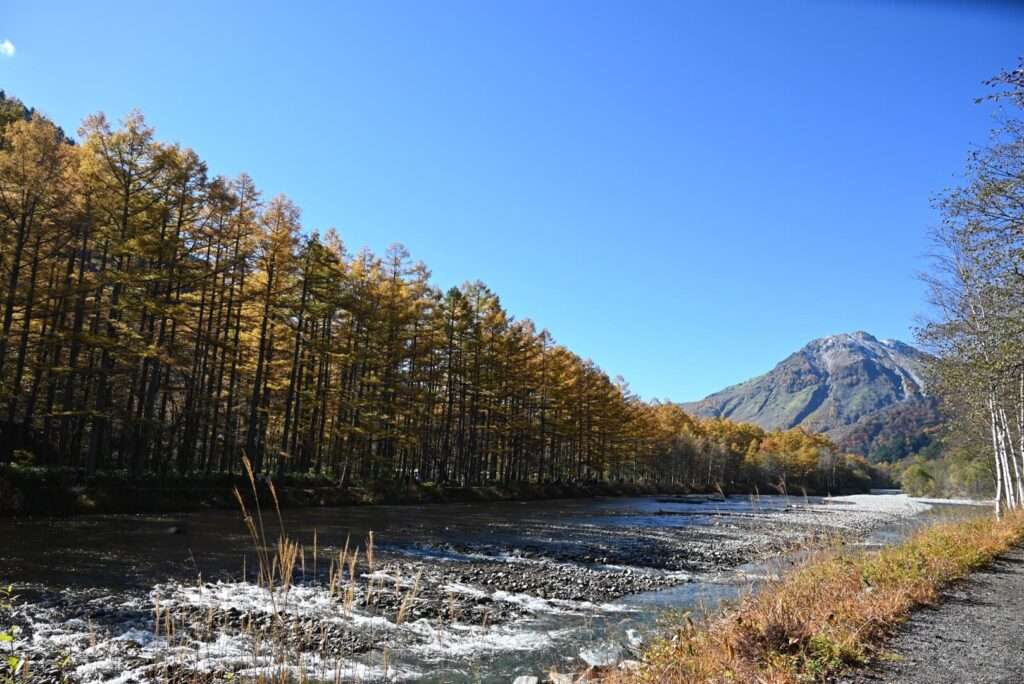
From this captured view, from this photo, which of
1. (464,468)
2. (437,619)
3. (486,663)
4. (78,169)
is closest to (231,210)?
(78,169)

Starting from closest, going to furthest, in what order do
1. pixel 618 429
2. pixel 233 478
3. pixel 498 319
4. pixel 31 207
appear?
pixel 31 207
pixel 233 478
pixel 498 319
pixel 618 429

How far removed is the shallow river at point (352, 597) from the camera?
656 cm

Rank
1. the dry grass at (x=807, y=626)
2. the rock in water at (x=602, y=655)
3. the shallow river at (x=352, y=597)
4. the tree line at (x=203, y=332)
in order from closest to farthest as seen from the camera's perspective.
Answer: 1. the dry grass at (x=807, y=626)
2. the rock in water at (x=602, y=655)
3. the shallow river at (x=352, y=597)
4. the tree line at (x=203, y=332)

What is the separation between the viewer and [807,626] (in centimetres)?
589

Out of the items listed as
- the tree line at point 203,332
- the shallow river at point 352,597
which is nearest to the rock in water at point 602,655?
the shallow river at point 352,597

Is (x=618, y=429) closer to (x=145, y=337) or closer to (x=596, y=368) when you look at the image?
(x=596, y=368)

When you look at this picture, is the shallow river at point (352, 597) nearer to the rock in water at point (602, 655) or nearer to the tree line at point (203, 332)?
the rock in water at point (602, 655)

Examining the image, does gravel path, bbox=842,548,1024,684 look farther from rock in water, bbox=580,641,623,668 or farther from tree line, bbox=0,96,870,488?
tree line, bbox=0,96,870,488

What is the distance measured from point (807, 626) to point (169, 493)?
22793 millimetres

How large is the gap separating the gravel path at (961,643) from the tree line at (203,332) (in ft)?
35.0

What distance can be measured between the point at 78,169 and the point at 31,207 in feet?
9.20

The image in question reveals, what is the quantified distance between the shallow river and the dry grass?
1.04 meters

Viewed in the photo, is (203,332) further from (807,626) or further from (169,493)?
(807,626)

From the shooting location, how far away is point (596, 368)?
69000 mm
